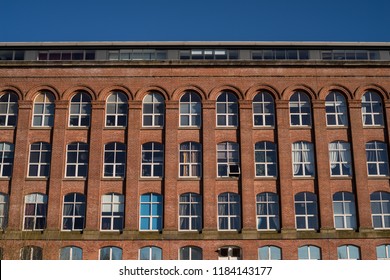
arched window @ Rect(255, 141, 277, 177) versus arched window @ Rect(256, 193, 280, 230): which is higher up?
arched window @ Rect(255, 141, 277, 177)

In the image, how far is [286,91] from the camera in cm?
3556

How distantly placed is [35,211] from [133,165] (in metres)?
6.95

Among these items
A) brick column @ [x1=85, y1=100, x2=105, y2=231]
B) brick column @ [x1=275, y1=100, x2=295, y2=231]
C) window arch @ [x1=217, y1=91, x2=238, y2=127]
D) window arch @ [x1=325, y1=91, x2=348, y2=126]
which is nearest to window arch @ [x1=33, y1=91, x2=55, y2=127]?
brick column @ [x1=85, y1=100, x2=105, y2=231]

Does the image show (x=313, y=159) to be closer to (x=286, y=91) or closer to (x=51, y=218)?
(x=286, y=91)

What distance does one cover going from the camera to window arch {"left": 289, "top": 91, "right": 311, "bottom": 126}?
35.4 meters

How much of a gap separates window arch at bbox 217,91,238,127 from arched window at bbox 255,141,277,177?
7.59 feet

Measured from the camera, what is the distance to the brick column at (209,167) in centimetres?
3303

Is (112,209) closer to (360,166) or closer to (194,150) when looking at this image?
(194,150)

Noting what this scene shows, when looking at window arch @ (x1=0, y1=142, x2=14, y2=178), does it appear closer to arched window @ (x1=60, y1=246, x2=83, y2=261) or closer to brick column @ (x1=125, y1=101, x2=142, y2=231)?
arched window @ (x1=60, y1=246, x2=83, y2=261)

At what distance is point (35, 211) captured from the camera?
3369 centimetres

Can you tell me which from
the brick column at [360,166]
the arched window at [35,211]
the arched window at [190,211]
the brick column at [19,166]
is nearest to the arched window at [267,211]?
the arched window at [190,211]

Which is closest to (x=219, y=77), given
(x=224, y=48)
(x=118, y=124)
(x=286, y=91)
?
(x=224, y=48)

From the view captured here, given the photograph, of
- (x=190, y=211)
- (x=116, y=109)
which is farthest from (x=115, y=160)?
(x=190, y=211)

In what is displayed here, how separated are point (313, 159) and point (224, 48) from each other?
9.91 meters
